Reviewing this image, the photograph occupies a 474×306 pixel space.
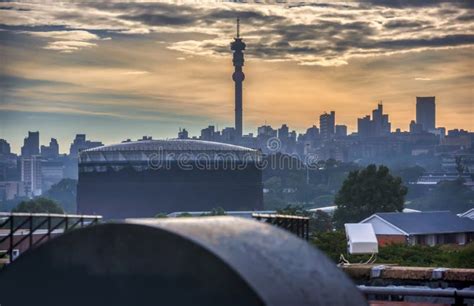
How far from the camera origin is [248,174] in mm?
117875

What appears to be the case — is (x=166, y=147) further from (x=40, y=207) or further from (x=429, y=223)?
(x=429, y=223)

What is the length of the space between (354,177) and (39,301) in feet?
239

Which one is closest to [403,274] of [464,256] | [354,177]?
[464,256]

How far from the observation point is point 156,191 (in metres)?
115

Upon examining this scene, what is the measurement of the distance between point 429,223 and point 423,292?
156ft

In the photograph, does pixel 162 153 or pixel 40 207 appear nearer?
pixel 40 207

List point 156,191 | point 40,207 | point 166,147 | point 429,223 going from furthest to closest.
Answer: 1. point 166,147
2. point 156,191
3. point 40,207
4. point 429,223

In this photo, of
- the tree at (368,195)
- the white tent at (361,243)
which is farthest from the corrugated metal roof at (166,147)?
the white tent at (361,243)

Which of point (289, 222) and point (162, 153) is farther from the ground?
point (162, 153)

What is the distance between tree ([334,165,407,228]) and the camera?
79.0m

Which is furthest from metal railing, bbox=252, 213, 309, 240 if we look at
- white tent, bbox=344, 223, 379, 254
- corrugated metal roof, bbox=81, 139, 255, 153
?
corrugated metal roof, bbox=81, 139, 255, 153

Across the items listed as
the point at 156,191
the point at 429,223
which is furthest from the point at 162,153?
the point at 429,223

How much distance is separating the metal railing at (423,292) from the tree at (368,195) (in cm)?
6094

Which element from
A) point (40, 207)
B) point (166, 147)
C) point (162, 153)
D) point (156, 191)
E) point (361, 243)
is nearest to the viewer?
point (361, 243)
